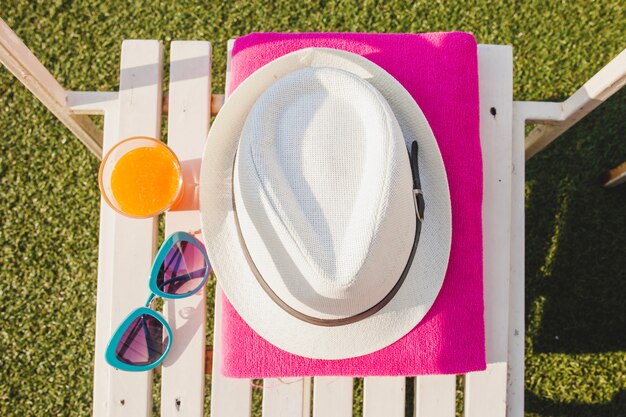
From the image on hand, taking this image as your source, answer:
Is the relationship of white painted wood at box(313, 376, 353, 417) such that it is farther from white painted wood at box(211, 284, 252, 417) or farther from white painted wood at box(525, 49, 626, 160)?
white painted wood at box(525, 49, 626, 160)

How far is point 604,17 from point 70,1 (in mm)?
2499

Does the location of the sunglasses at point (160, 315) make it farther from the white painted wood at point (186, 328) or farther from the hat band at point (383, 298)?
the hat band at point (383, 298)

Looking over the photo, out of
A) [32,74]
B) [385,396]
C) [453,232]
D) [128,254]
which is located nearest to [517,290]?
[453,232]

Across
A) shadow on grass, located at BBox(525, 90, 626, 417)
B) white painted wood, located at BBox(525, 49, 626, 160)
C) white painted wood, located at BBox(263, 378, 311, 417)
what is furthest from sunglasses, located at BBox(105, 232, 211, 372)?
shadow on grass, located at BBox(525, 90, 626, 417)

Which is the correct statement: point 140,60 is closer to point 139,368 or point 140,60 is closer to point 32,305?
point 139,368

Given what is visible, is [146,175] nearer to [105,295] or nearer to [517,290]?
[105,295]

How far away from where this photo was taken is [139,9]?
2.51m

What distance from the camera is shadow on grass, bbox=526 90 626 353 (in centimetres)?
238

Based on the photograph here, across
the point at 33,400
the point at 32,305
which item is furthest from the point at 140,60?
the point at 33,400

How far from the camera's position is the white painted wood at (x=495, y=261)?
1.57 meters

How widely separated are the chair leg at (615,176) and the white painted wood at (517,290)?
0.80 metres

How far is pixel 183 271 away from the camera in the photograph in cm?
154

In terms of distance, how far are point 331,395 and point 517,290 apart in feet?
2.11

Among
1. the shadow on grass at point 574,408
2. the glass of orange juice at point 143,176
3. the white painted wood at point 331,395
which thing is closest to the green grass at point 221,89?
the shadow on grass at point 574,408
